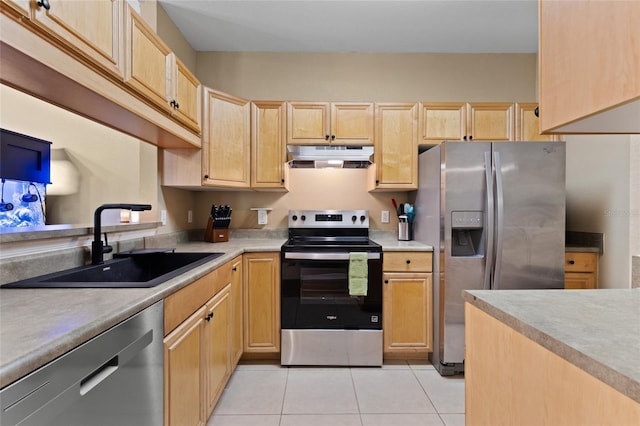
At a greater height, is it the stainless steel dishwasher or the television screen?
the television screen

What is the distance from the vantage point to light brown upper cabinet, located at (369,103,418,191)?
275 centimetres

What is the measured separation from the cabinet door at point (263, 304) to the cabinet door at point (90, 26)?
1.51 metres

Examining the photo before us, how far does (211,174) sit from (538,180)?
241cm

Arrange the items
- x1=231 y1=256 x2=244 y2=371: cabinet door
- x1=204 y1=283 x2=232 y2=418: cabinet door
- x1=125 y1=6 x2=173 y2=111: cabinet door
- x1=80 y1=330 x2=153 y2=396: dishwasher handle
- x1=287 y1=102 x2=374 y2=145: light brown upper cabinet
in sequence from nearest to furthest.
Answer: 1. x1=80 y1=330 x2=153 y2=396: dishwasher handle
2. x1=125 y1=6 x2=173 y2=111: cabinet door
3. x1=204 y1=283 x2=232 y2=418: cabinet door
4. x1=231 y1=256 x2=244 y2=371: cabinet door
5. x1=287 y1=102 x2=374 y2=145: light brown upper cabinet

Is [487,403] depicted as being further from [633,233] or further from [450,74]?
[450,74]

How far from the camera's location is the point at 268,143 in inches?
107

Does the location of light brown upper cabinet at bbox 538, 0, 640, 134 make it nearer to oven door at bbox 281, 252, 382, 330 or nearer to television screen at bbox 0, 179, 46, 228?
oven door at bbox 281, 252, 382, 330

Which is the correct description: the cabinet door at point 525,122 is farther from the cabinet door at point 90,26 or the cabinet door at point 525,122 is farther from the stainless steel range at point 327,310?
the cabinet door at point 90,26

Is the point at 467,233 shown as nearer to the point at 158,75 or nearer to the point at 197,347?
the point at 197,347

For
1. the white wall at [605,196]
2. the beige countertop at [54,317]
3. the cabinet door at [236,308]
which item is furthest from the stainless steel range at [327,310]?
the white wall at [605,196]

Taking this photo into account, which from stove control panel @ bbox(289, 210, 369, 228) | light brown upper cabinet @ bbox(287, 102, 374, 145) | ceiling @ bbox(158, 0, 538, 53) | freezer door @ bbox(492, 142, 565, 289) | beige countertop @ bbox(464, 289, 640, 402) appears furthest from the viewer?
stove control panel @ bbox(289, 210, 369, 228)

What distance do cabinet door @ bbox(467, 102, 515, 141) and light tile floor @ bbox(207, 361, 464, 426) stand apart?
1982 millimetres

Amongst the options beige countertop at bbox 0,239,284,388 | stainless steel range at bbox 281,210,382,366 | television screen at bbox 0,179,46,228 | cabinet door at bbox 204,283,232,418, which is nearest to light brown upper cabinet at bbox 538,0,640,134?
beige countertop at bbox 0,239,284,388

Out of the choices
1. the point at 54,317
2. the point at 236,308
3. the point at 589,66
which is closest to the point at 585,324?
the point at 589,66
